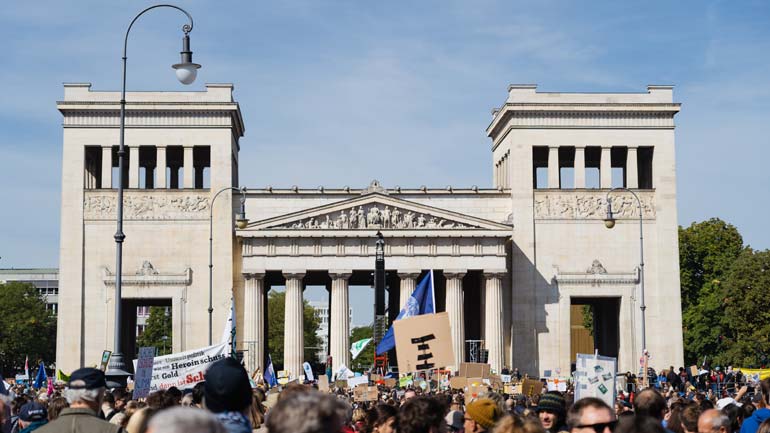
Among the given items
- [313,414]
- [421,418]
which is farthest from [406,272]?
[313,414]

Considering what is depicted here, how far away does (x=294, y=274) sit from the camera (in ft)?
263

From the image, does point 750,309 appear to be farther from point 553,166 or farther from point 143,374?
point 143,374

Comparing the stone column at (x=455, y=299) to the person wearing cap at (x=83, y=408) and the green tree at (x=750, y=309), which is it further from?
the person wearing cap at (x=83, y=408)

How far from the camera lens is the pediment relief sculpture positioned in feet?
262

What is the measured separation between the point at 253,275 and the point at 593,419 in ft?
234

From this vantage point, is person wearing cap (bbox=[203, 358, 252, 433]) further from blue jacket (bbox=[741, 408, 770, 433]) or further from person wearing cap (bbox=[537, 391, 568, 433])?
blue jacket (bbox=[741, 408, 770, 433])

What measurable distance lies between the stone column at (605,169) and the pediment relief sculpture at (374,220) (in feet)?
32.0

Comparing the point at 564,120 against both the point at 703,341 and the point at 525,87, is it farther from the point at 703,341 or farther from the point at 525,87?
the point at 703,341

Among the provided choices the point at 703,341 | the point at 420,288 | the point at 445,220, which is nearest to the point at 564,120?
the point at 445,220

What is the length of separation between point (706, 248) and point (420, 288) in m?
76.5

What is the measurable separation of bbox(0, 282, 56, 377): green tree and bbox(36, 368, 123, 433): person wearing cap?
376ft

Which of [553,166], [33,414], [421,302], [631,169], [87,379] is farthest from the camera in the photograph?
[631,169]

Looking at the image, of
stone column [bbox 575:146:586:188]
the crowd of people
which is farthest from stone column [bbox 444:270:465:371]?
the crowd of people

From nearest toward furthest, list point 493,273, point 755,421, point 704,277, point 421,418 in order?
point 421,418, point 755,421, point 493,273, point 704,277
